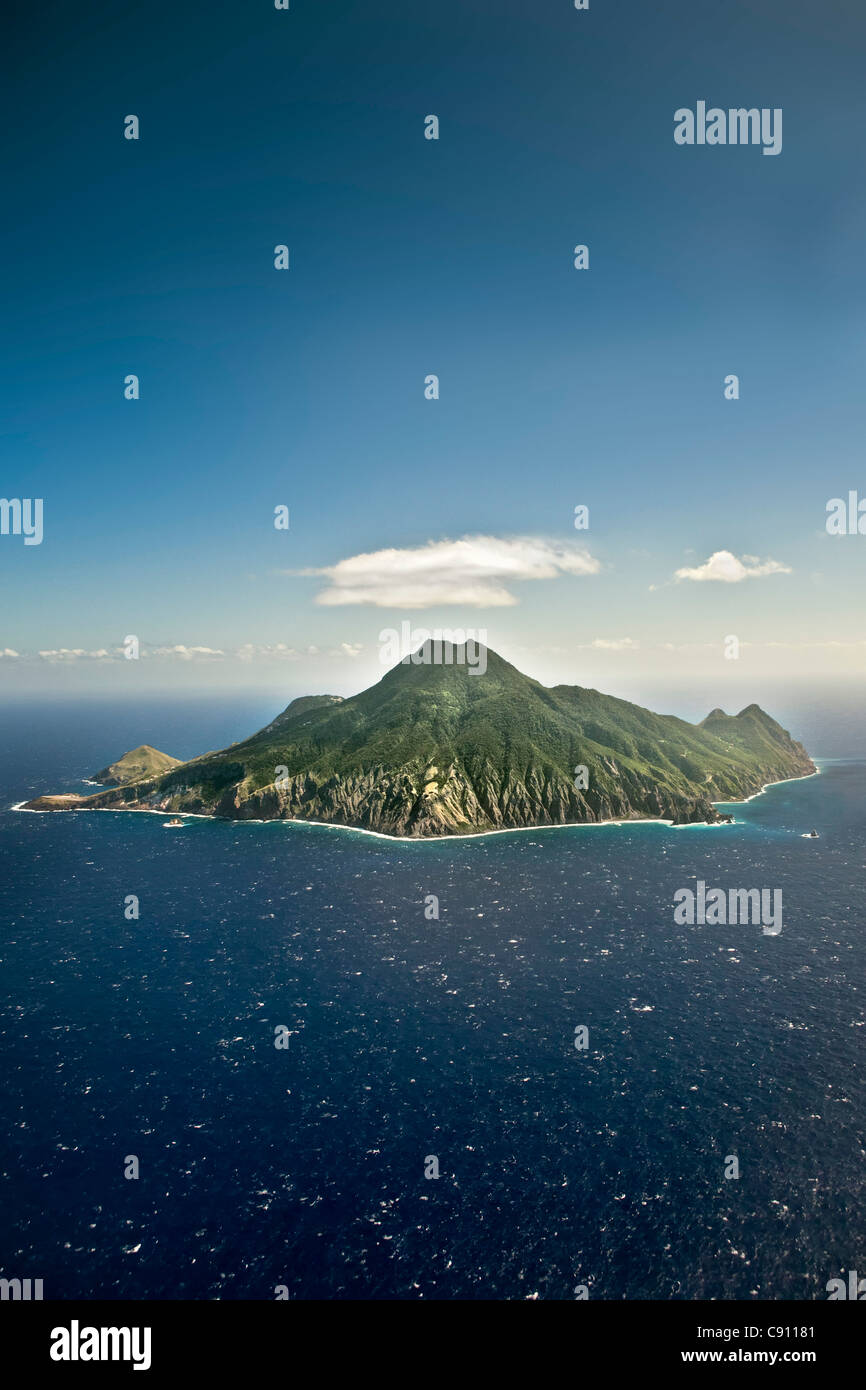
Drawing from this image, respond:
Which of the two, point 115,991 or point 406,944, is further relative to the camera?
point 406,944
